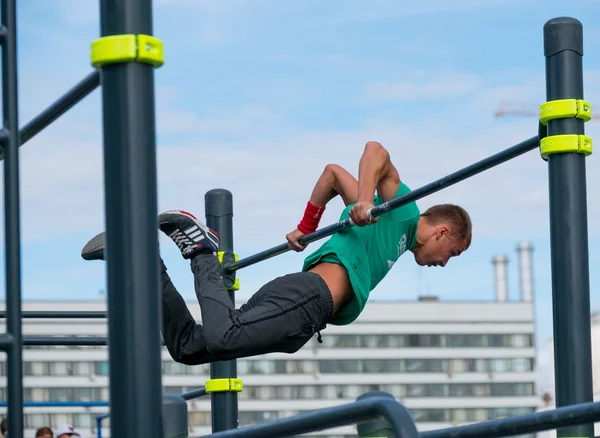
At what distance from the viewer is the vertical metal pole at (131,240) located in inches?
67.1

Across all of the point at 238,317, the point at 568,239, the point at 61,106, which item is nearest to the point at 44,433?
the point at 238,317

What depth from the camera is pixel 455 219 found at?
3857mm

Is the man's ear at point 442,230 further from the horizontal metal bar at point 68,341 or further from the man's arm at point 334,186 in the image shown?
the horizontal metal bar at point 68,341

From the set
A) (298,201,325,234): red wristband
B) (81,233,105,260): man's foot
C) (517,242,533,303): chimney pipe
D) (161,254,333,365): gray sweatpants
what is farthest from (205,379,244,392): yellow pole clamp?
(517,242,533,303): chimney pipe

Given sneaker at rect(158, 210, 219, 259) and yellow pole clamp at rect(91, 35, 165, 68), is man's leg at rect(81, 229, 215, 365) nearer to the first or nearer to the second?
sneaker at rect(158, 210, 219, 259)

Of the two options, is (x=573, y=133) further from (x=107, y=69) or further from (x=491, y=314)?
(x=491, y=314)

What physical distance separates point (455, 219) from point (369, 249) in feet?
1.07

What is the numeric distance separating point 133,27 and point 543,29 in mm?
1579

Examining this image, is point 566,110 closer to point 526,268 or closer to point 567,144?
point 567,144

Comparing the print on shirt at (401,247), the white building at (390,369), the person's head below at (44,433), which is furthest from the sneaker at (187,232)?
the white building at (390,369)

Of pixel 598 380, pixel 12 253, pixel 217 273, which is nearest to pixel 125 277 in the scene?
pixel 12 253

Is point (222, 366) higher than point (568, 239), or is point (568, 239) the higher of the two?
point (568, 239)

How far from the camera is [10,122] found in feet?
7.57

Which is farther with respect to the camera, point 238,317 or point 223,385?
point 223,385
